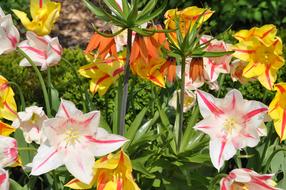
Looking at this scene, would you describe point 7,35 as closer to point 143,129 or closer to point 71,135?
point 71,135

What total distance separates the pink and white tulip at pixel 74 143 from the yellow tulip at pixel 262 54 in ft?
2.14

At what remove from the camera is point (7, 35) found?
203 centimetres

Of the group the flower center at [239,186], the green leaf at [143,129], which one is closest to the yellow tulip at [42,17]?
the green leaf at [143,129]

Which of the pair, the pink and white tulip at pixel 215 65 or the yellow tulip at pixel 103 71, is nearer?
the yellow tulip at pixel 103 71

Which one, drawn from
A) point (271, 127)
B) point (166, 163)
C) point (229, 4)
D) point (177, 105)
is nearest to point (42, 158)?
point (166, 163)

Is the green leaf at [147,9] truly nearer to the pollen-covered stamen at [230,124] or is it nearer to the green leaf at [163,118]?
the pollen-covered stamen at [230,124]

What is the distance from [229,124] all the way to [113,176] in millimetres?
391

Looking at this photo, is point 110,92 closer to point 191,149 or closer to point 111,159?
point 191,149

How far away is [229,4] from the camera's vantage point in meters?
5.25

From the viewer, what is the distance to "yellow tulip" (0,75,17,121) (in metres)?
2.01

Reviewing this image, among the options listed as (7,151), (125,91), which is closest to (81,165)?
(7,151)

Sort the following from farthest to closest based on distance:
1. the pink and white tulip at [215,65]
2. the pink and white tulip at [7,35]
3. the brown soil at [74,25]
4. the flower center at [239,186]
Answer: the brown soil at [74,25] → the pink and white tulip at [215,65] → the pink and white tulip at [7,35] → the flower center at [239,186]

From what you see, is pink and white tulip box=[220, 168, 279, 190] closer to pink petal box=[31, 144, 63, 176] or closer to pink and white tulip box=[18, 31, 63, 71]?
pink petal box=[31, 144, 63, 176]

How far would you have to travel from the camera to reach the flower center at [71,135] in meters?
1.76
